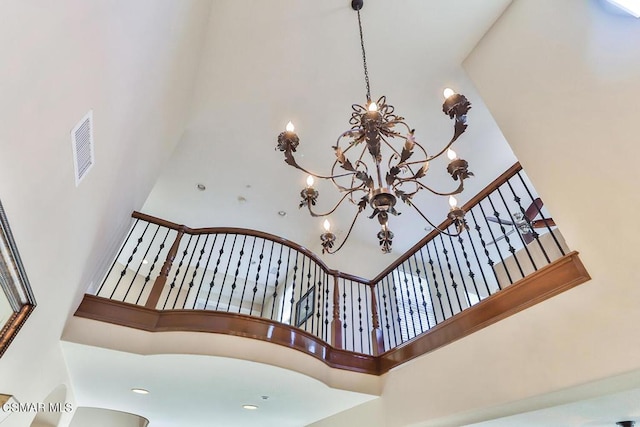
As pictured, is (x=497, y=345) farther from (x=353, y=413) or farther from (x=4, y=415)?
(x=4, y=415)

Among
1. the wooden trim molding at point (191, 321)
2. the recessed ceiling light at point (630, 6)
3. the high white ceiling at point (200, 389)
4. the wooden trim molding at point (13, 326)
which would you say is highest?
the recessed ceiling light at point (630, 6)

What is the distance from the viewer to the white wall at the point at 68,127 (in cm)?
116

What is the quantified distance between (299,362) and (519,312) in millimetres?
1824

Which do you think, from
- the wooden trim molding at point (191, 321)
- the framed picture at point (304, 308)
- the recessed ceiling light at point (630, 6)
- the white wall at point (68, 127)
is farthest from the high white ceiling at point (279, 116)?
the framed picture at point (304, 308)

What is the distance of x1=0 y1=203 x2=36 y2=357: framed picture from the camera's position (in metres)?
1.29

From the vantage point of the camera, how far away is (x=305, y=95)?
14.0ft

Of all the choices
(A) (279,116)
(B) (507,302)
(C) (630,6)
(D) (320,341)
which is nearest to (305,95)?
(A) (279,116)

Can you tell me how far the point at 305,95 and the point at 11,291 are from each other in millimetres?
3508

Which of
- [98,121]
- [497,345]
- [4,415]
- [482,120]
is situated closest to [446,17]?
[482,120]

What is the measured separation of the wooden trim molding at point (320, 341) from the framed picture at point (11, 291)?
1103 millimetres

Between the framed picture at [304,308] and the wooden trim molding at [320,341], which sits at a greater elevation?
the framed picture at [304,308]

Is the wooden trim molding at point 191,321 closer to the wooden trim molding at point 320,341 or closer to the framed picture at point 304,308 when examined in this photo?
the wooden trim molding at point 320,341

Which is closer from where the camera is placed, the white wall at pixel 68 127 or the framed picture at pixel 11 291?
the white wall at pixel 68 127

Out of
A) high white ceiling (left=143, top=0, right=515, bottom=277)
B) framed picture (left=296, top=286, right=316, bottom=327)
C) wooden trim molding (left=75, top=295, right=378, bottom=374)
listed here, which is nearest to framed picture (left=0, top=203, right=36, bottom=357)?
wooden trim molding (left=75, top=295, right=378, bottom=374)
